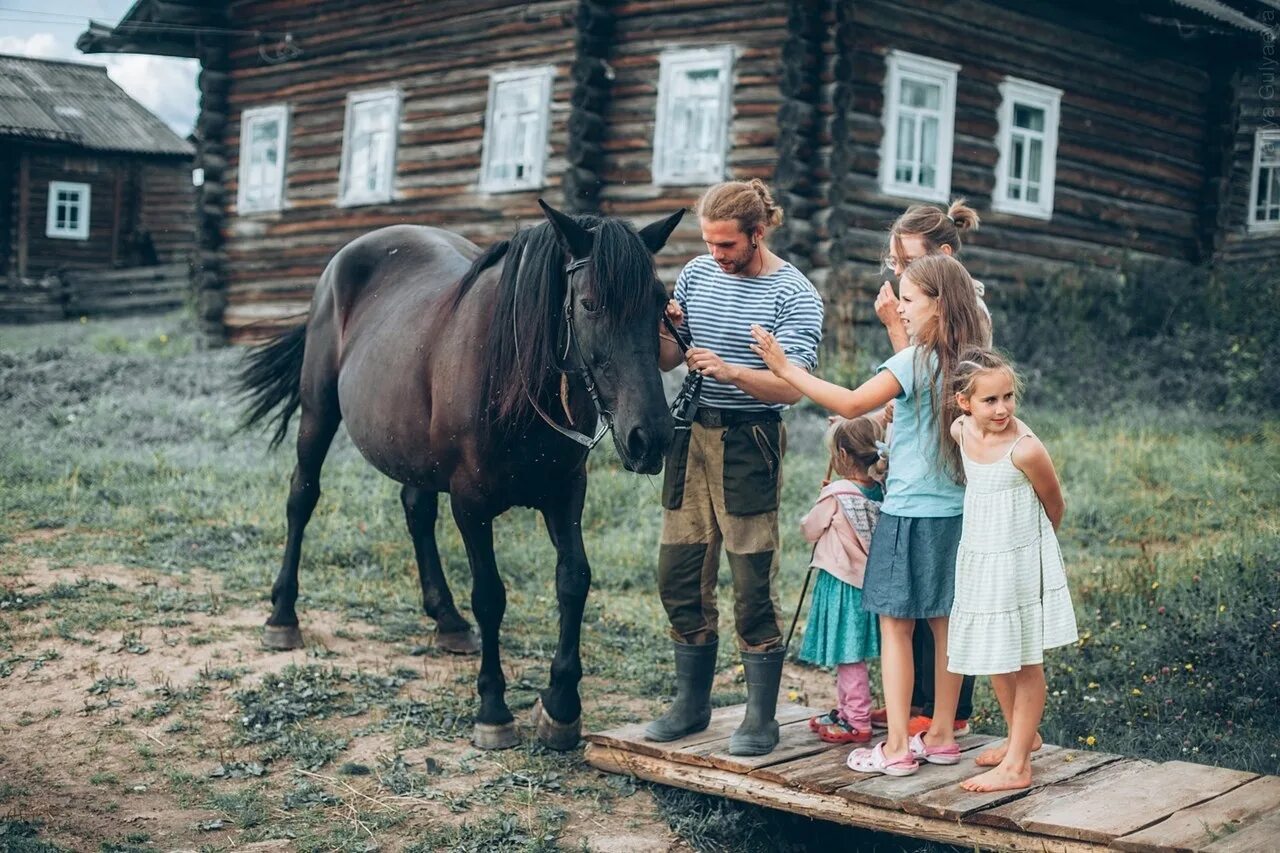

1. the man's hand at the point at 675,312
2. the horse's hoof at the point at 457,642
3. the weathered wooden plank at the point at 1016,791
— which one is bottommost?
A: the horse's hoof at the point at 457,642

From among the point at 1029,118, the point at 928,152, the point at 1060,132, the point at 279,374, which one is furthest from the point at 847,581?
the point at 1060,132

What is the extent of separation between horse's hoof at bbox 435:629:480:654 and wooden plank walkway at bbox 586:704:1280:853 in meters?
1.72

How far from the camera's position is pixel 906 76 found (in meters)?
13.0

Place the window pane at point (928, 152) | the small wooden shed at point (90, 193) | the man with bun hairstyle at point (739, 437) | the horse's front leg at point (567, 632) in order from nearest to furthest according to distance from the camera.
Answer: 1. the man with bun hairstyle at point (739, 437)
2. the horse's front leg at point (567, 632)
3. the window pane at point (928, 152)
4. the small wooden shed at point (90, 193)

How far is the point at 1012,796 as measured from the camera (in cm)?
360

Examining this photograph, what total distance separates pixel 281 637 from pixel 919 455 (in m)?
3.31

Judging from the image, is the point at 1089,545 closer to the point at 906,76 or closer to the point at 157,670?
the point at 157,670

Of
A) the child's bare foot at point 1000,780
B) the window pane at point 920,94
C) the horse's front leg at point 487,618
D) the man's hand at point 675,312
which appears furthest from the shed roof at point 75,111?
the child's bare foot at point 1000,780

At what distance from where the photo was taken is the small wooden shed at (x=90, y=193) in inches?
903

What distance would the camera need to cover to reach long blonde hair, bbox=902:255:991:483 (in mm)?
3834

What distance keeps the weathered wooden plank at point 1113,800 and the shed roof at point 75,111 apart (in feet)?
57.4

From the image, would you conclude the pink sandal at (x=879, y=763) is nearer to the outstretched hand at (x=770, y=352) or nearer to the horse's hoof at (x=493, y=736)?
the outstretched hand at (x=770, y=352)

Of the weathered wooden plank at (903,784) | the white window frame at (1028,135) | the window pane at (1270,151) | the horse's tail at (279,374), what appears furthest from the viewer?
the window pane at (1270,151)

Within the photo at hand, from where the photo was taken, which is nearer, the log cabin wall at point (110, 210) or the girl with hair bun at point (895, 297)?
the girl with hair bun at point (895, 297)
